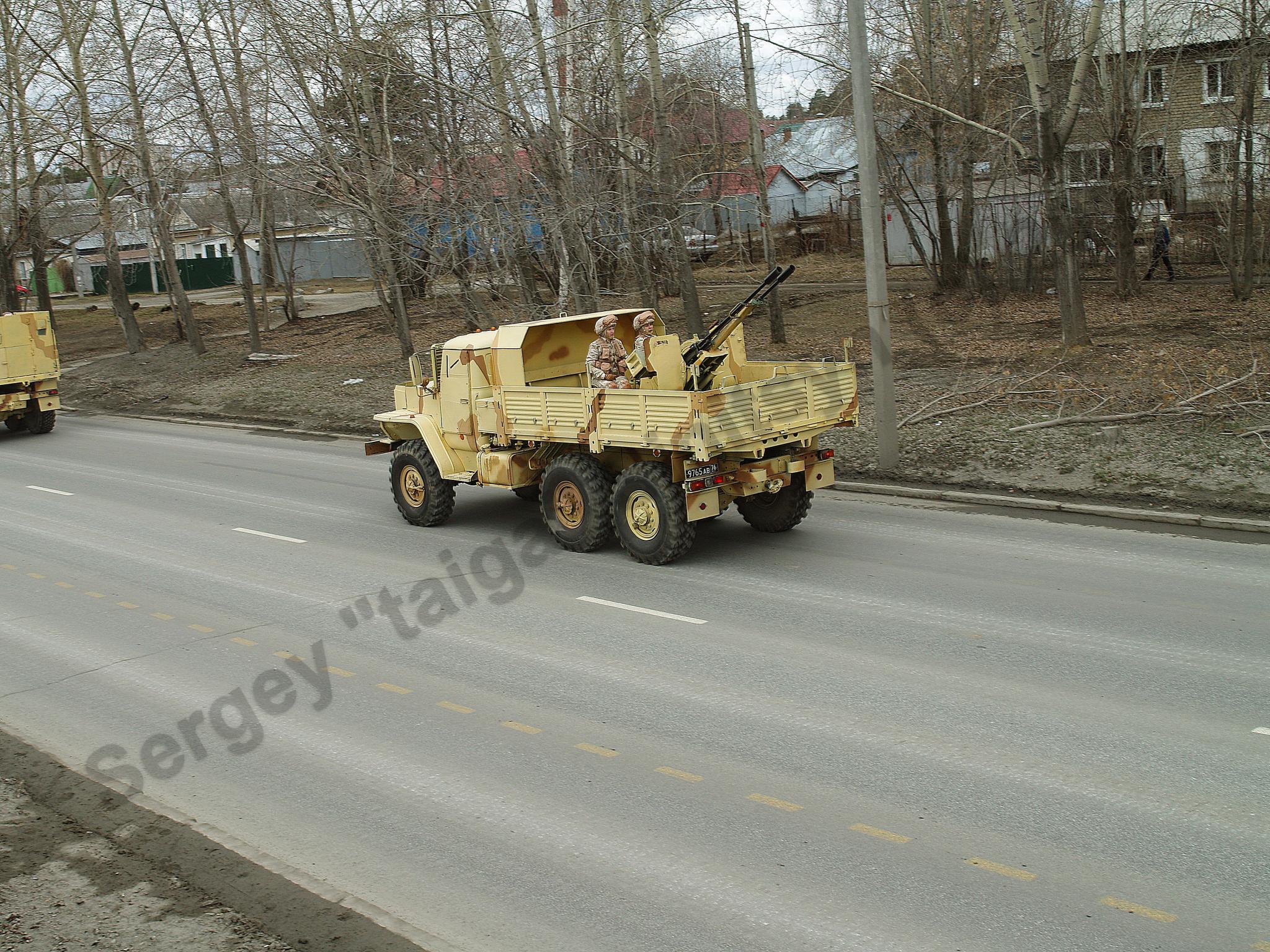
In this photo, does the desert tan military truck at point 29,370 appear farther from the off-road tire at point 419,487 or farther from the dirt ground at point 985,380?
the off-road tire at point 419,487

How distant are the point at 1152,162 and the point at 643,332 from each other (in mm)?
24257

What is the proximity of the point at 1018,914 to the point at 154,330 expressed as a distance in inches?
1663

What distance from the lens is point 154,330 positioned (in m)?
42.3

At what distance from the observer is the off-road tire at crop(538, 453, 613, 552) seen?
1211 centimetres

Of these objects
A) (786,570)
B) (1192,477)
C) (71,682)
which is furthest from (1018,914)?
(1192,477)

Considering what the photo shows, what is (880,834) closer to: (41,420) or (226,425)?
(226,425)

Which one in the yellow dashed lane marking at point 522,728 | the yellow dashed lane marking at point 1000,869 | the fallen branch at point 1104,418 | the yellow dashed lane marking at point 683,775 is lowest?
the yellow dashed lane marking at point 1000,869

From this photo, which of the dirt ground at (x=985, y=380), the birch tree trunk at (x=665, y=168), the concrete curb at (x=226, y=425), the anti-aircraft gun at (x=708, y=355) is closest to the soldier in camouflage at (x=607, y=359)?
the anti-aircraft gun at (x=708, y=355)

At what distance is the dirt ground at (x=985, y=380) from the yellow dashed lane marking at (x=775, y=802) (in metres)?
8.29

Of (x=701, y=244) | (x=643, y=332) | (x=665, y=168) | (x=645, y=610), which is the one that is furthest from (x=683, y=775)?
(x=701, y=244)

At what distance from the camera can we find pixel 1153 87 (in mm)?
35656

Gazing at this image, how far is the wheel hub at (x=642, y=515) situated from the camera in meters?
11.7

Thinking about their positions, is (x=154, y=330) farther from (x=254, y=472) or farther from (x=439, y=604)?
(x=439, y=604)

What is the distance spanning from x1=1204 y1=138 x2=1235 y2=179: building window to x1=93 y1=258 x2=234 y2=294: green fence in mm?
49315
